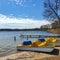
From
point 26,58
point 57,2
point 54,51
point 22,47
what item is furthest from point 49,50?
point 57,2

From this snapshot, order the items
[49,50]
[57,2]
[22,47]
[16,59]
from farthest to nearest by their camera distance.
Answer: [57,2] → [22,47] → [49,50] → [16,59]

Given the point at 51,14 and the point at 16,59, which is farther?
the point at 51,14

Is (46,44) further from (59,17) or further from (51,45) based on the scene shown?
(59,17)

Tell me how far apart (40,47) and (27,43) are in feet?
12.5

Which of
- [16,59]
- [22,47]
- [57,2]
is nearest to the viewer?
[16,59]

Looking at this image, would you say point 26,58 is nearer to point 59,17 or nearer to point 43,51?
point 43,51

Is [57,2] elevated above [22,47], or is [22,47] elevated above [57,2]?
[57,2]

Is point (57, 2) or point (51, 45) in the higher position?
point (57, 2)

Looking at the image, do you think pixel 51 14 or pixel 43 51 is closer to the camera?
pixel 43 51

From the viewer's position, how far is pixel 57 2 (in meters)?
72.4

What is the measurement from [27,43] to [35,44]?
→ 218 cm

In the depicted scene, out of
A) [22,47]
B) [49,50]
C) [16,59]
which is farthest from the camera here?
[22,47]

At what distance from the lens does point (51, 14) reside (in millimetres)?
75000

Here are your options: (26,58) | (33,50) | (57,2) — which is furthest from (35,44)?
(57,2)
